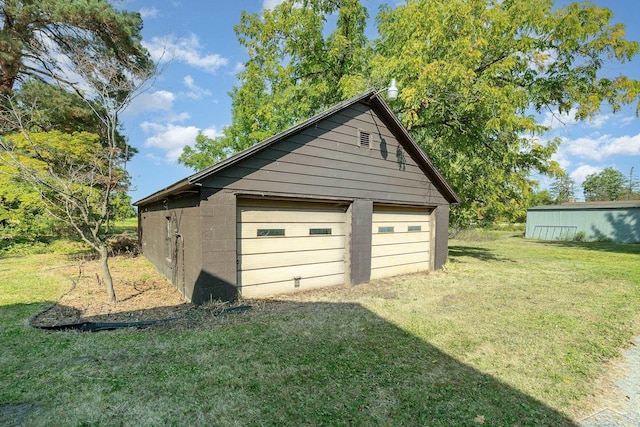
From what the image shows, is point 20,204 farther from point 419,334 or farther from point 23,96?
point 419,334

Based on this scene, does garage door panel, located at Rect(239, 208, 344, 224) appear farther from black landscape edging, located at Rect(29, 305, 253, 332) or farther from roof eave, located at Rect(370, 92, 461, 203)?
roof eave, located at Rect(370, 92, 461, 203)

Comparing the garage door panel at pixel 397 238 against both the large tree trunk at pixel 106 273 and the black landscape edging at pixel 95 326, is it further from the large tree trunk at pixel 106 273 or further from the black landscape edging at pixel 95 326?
the large tree trunk at pixel 106 273

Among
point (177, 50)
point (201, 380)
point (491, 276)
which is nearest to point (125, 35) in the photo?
point (177, 50)

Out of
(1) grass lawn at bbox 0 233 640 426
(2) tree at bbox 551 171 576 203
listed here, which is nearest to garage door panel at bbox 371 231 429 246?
(1) grass lawn at bbox 0 233 640 426

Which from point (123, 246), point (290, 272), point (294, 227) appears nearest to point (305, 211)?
point (294, 227)

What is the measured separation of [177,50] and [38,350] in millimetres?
6250

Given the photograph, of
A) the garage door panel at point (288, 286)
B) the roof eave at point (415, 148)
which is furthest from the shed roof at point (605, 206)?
the garage door panel at point (288, 286)

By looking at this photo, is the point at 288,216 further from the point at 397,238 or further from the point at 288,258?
the point at 397,238

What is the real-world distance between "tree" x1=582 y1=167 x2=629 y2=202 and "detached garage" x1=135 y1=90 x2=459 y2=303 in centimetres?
7047

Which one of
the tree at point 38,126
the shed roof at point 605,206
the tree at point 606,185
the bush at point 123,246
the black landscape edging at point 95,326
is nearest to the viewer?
the black landscape edging at point 95,326

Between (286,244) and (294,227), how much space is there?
436 mm

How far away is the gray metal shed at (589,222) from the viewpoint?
2434cm

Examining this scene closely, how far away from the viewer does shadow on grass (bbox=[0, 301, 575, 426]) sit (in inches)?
107

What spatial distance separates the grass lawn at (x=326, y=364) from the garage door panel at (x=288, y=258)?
78 cm
